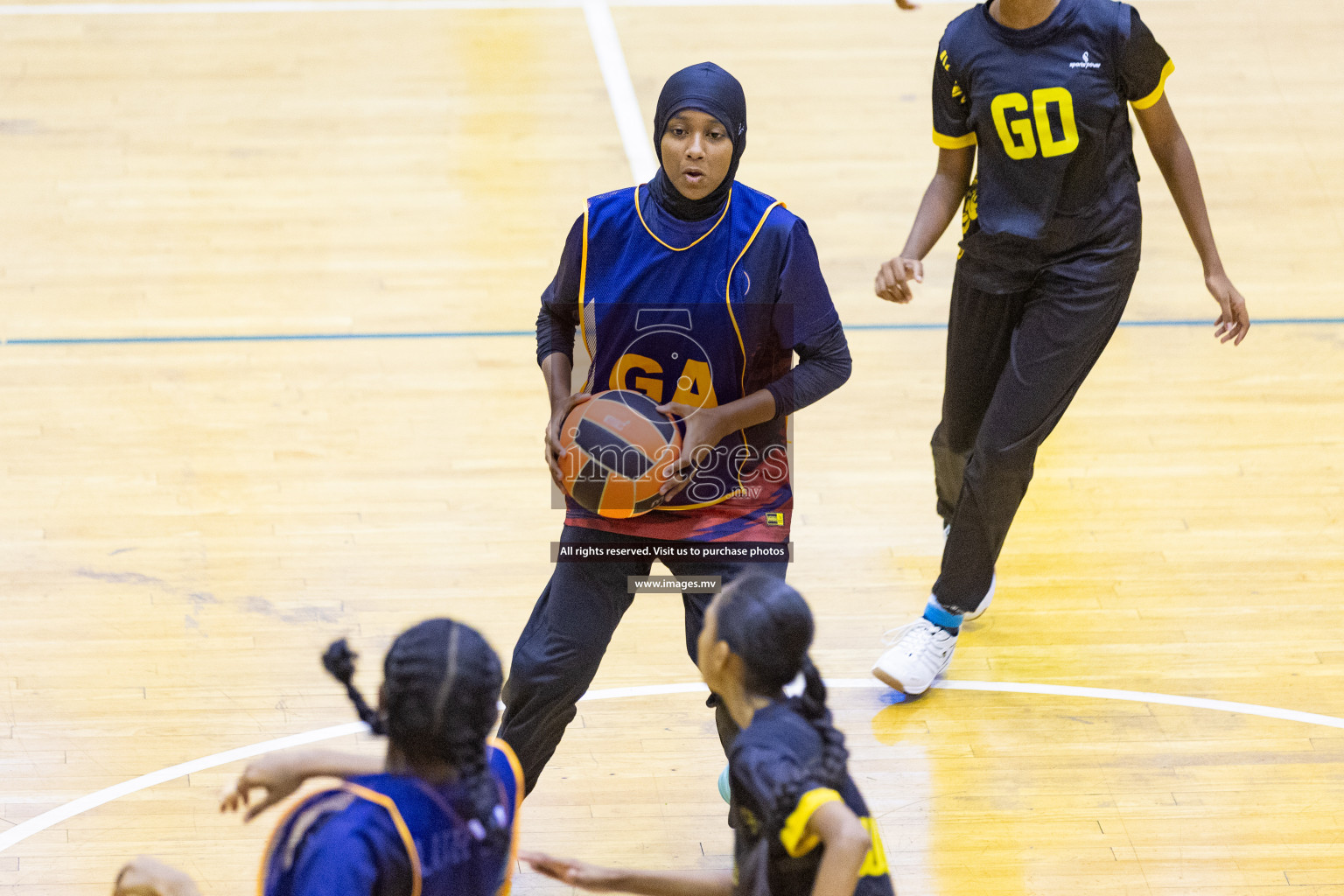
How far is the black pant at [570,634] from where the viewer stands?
2.93m

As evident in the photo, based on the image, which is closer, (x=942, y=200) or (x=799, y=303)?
(x=799, y=303)

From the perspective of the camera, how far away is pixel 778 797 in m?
2.05

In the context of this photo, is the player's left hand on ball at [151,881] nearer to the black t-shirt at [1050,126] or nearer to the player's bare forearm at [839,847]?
the player's bare forearm at [839,847]

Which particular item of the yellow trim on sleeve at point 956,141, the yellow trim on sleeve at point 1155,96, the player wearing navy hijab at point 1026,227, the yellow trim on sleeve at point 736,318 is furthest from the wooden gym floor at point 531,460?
the yellow trim on sleeve at point 1155,96

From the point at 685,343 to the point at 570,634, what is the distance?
24.4 inches

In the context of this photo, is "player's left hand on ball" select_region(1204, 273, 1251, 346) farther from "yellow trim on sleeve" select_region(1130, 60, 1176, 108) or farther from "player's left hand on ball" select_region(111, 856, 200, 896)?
"player's left hand on ball" select_region(111, 856, 200, 896)

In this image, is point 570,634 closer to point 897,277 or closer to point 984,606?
point 897,277

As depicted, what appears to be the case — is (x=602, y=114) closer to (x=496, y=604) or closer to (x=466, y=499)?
(x=466, y=499)

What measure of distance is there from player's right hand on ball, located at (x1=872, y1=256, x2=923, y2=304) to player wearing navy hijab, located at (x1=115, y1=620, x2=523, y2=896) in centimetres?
170

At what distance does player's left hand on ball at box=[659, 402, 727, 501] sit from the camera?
9.41 ft

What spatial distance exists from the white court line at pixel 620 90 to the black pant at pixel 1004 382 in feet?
9.17

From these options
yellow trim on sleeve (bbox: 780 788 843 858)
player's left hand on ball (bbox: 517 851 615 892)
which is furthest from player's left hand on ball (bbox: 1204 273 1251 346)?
player's left hand on ball (bbox: 517 851 615 892)

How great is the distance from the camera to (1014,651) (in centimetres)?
394

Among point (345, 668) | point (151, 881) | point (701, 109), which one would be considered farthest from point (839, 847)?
point (701, 109)
